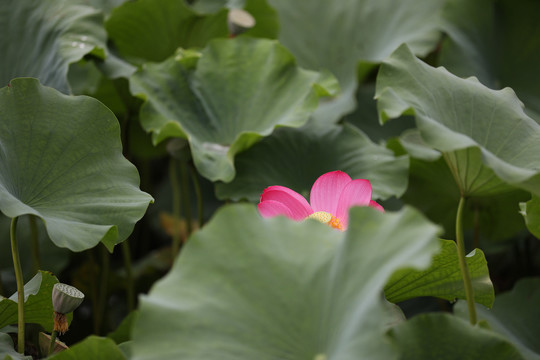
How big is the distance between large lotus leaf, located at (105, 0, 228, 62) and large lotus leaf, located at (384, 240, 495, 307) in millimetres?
807

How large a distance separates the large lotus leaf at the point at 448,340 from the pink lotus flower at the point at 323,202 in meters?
0.15

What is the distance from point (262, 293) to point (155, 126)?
59 centimetres

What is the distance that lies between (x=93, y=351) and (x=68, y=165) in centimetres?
27

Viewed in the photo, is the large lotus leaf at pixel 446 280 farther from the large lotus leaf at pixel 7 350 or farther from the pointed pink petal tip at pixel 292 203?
the large lotus leaf at pixel 7 350

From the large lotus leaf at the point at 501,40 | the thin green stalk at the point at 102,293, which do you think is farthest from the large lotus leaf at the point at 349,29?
the thin green stalk at the point at 102,293

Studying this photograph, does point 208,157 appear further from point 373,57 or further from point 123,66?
point 373,57

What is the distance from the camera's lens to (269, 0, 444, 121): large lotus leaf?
4.82ft

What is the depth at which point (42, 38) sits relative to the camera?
114cm

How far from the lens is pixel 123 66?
46.5 inches

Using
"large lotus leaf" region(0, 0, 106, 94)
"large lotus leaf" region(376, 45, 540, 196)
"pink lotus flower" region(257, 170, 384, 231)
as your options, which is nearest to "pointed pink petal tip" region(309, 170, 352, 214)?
"pink lotus flower" region(257, 170, 384, 231)

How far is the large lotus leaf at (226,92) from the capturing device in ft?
3.59

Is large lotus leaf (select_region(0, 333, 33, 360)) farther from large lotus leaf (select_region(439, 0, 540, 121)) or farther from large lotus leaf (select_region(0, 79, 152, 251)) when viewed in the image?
large lotus leaf (select_region(439, 0, 540, 121))

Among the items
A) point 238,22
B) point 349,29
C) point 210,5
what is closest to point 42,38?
point 238,22

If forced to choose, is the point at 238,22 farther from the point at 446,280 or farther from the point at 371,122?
the point at 446,280
